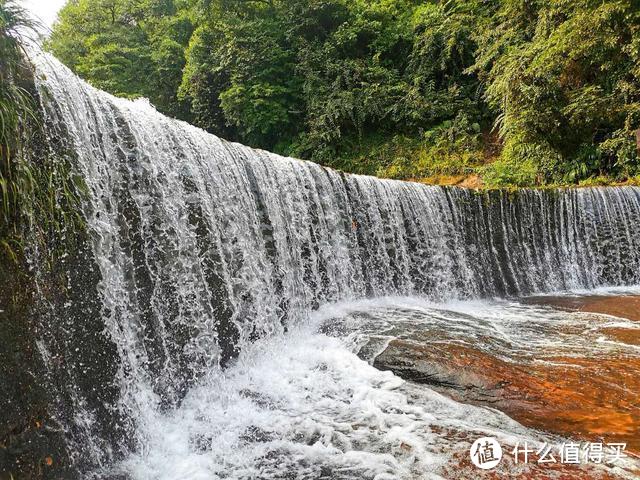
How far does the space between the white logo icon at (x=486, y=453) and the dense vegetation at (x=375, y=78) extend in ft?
34.3

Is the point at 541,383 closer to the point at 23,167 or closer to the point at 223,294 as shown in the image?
the point at 223,294

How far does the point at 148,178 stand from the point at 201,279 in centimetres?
109

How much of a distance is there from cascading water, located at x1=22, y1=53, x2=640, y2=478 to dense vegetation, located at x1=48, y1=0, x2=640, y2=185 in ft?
23.9

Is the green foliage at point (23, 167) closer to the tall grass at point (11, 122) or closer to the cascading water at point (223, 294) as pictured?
the tall grass at point (11, 122)

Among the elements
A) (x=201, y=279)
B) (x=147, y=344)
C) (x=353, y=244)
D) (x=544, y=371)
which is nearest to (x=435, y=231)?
(x=353, y=244)

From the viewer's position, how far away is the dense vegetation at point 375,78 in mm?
11461

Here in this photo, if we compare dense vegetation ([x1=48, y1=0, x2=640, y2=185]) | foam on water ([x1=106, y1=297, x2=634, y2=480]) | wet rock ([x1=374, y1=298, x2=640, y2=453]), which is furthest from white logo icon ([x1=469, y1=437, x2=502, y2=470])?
dense vegetation ([x1=48, y1=0, x2=640, y2=185])

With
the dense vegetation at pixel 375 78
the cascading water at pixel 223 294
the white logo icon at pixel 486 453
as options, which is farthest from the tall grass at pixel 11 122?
the dense vegetation at pixel 375 78

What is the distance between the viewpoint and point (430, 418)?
122 inches

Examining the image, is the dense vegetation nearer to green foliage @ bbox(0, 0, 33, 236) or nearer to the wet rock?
the wet rock

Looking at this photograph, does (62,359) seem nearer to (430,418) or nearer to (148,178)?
(148,178)

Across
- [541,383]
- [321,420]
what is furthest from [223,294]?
[541,383]

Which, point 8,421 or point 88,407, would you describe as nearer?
point 8,421

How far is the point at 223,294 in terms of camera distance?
4.50 meters
